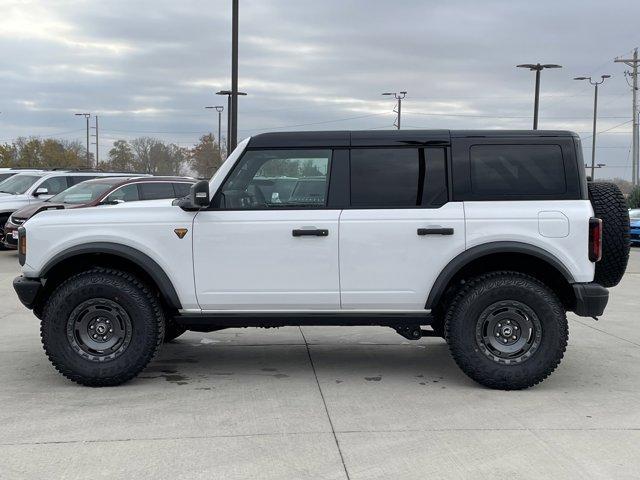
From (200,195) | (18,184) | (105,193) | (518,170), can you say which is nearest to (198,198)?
(200,195)

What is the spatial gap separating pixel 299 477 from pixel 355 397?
1.59 meters

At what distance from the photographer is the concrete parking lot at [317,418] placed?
160 inches

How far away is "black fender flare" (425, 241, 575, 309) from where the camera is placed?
5.49m

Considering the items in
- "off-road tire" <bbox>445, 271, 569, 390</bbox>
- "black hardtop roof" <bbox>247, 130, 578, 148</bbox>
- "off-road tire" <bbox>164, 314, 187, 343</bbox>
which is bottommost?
"off-road tire" <bbox>164, 314, 187, 343</bbox>

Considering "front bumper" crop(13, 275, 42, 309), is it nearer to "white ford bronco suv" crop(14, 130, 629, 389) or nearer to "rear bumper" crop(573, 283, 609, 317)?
"white ford bronco suv" crop(14, 130, 629, 389)

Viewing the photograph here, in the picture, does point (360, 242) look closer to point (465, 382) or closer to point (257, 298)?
point (257, 298)

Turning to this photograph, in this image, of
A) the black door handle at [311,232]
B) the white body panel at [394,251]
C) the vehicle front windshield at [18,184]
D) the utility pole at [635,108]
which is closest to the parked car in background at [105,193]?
the vehicle front windshield at [18,184]

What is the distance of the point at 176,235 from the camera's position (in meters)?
5.64

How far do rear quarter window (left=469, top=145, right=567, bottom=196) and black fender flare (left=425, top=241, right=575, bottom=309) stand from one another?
16.7 inches

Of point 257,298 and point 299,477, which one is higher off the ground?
point 257,298

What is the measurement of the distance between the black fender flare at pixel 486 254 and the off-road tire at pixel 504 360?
204 millimetres

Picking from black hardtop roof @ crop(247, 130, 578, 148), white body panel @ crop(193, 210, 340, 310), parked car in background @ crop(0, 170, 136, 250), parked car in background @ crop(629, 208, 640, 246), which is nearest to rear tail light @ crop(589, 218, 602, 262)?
black hardtop roof @ crop(247, 130, 578, 148)

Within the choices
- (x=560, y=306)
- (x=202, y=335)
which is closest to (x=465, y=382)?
(x=560, y=306)

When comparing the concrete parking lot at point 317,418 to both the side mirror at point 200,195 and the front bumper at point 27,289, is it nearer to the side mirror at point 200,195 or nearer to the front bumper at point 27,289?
the front bumper at point 27,289
